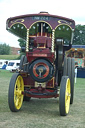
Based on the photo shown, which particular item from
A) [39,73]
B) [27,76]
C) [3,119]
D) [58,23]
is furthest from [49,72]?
[3,119]

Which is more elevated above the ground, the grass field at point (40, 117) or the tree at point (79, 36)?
the tree at point (79, 36)

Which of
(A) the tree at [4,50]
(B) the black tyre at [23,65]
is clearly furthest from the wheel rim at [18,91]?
(A) the tree at [4,50]

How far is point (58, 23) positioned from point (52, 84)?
1.42 meters

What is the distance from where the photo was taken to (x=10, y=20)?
5.63 meters

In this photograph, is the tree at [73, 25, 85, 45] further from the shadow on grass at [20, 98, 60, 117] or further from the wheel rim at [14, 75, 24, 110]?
the wheel rim at [14, 75, 24, 110]

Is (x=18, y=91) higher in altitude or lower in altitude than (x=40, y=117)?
higher

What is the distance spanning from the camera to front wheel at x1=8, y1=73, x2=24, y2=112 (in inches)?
197

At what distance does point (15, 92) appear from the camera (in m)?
5.24

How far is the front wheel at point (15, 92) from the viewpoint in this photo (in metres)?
5.00

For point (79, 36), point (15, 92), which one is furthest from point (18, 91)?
point (79, 36)

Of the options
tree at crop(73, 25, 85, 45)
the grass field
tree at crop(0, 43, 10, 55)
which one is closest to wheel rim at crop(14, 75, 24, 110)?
the grass field

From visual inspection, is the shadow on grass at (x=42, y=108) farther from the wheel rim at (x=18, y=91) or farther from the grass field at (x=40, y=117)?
the wheel rim at (x=18, y=91)

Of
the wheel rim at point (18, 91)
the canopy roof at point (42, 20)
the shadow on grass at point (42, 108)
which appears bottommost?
the shadow on grass at point (42, 108)

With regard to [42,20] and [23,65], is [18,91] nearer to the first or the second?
[23,65]
